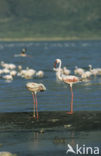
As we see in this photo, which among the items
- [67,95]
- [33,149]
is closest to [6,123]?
[33,149]

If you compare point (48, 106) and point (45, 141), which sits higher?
point (48, 106)

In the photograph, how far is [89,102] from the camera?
26.5 m

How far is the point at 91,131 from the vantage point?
18688 millimetres

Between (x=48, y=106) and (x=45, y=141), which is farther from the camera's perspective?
(x=48, y=106)

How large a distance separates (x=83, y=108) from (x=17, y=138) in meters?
6.70

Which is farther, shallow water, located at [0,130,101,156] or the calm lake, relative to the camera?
the calm lake

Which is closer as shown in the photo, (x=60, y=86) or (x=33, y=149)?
(x=33, y=149)

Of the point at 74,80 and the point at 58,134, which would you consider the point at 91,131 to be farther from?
the point at 74,80

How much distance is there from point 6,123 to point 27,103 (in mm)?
6031

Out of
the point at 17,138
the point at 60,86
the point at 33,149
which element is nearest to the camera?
the point at 33,149

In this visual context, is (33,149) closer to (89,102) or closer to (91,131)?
(91,131)

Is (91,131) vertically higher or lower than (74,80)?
lower

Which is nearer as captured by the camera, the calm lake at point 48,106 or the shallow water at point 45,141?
the shallow water at point 45,141

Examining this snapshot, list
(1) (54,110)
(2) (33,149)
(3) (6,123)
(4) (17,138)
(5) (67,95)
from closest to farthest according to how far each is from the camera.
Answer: (2) (33,149)
(4) (17,138)
(3) (6,123)
(1) (54,110)
(5) (67,95)
